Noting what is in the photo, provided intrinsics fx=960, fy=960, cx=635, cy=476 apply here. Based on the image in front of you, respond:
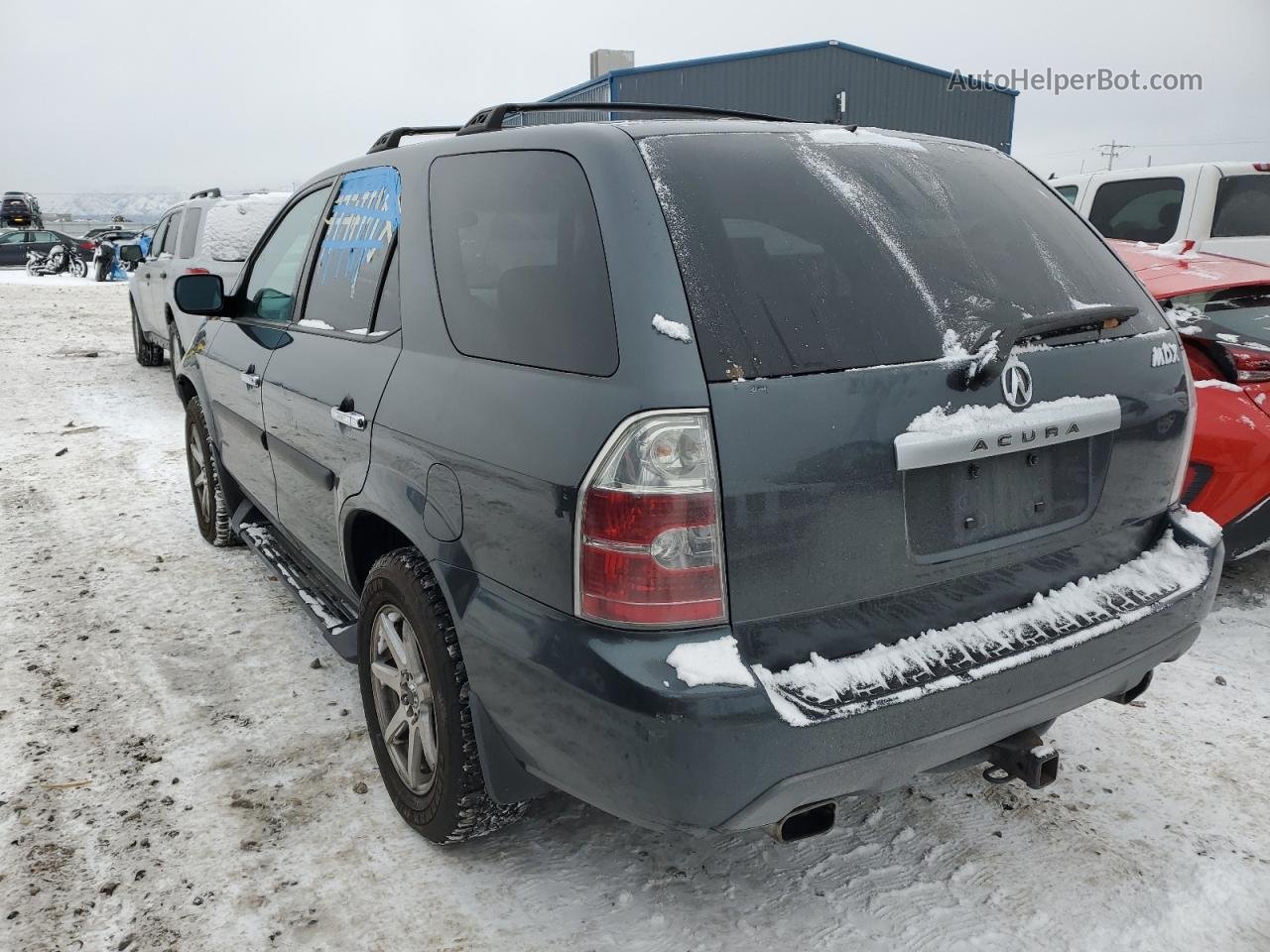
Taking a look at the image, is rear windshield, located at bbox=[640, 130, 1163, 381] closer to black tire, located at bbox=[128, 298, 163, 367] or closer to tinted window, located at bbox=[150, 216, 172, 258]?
tinted window, located at bbox=[150, 216, 172, 258]

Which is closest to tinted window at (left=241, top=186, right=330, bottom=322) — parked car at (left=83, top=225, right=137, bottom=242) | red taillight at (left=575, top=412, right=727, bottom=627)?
red taillight at (left=575, top=412, right=727, bottom=627)

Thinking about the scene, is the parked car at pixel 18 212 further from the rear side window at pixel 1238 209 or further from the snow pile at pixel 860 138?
the snow pile at pixel 860 138

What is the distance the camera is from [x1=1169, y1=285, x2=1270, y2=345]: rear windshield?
3836 millimetres

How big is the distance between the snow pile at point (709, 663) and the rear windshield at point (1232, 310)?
305cm

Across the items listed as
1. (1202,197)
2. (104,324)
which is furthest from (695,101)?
(1202,197)

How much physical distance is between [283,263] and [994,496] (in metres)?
2.89

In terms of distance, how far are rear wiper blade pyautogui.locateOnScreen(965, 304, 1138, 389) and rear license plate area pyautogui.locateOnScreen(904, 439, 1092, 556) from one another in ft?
0.62

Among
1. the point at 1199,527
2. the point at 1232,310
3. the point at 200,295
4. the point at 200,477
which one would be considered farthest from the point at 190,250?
the point at 1199,527

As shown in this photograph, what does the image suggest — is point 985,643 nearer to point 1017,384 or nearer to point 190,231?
point 1017,384

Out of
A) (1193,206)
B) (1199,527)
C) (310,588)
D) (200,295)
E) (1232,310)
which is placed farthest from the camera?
(1193,206)

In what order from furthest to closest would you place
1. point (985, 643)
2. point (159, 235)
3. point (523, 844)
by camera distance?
point (159, 235) < point (523, 844) < point (985, 643)

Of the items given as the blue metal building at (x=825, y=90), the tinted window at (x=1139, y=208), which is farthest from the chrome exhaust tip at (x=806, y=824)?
the blue metal building at (x=825, y=90)

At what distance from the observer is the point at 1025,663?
2.05m

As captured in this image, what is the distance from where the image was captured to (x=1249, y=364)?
373 centimetres
